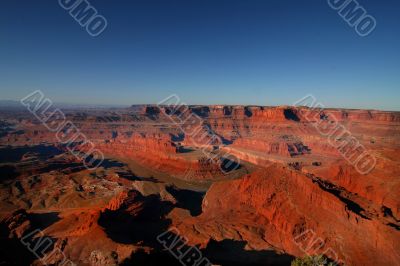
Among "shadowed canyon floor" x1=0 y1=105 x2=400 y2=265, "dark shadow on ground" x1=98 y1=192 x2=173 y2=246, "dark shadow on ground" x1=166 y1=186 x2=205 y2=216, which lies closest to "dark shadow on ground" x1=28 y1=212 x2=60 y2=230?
"shadowed canyon floor" x1=0 y1=105 x2=400 y2=265

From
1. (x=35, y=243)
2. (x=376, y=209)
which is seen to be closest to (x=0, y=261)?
(x=35, y=243)

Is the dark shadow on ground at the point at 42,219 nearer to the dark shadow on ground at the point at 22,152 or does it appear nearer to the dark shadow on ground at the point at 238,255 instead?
the dark shadow on ground at the point at 238,255

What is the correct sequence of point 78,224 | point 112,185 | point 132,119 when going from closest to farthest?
point 78,224
point 112,185
point 132,119

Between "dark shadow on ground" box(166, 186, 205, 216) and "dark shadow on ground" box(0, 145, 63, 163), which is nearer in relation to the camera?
"dark shadow on ground" box(166, 186, 205, 216)

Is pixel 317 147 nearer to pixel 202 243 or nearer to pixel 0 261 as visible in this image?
pixel 202 243

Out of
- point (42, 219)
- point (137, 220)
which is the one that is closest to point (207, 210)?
point (137, 220)

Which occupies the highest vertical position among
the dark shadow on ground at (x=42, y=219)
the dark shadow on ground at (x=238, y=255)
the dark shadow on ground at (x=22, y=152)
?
the dark shadow on ground at (x=238, y=255)

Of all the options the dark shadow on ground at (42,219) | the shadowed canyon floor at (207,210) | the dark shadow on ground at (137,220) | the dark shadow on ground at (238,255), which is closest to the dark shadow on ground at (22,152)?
the shadowed canyon floor at (207,210)

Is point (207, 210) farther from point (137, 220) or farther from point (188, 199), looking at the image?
point (188, 199)

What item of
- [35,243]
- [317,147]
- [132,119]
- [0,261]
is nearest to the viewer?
[0,261]

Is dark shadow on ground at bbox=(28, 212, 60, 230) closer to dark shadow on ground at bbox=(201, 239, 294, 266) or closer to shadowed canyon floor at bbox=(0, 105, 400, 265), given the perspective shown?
shadowed canyon floor at bbox=(0, 105, 400, 265)

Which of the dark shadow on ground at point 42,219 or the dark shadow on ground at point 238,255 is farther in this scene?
the dark shadow on ground at point 42,219
